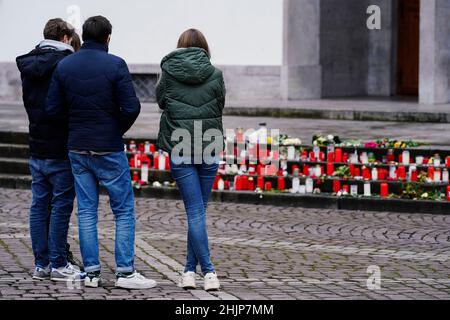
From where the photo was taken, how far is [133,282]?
28.6 feet

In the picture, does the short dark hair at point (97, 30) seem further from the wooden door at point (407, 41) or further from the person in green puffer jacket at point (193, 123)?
the wooden door at point (407, 41)

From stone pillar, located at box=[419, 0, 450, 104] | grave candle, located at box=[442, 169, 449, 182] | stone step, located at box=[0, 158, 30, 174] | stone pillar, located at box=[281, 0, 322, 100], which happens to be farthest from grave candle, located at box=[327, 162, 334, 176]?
stone pillar, located at box=[281, 0, 322, 100]

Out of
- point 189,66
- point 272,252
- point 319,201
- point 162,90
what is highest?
point 189,66

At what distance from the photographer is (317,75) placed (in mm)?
21594

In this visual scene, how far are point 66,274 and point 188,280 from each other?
0.95 metres

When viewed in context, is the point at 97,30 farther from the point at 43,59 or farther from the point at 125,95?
the point at 43,59

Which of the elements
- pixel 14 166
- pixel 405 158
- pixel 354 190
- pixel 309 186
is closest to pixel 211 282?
pixel 354 190

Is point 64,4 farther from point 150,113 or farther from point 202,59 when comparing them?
point 202,59

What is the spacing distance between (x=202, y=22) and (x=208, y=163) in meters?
13.0

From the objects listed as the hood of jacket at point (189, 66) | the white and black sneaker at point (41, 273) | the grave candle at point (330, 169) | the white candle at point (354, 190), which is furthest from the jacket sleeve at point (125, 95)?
the grave candle at point (330, 169)

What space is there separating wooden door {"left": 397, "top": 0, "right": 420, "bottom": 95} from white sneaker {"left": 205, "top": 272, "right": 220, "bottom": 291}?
51.5 feet

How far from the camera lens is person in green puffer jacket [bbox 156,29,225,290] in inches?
335

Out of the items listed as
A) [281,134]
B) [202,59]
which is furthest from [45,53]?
[281,134]

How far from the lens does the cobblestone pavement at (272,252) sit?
8695 millimetres
